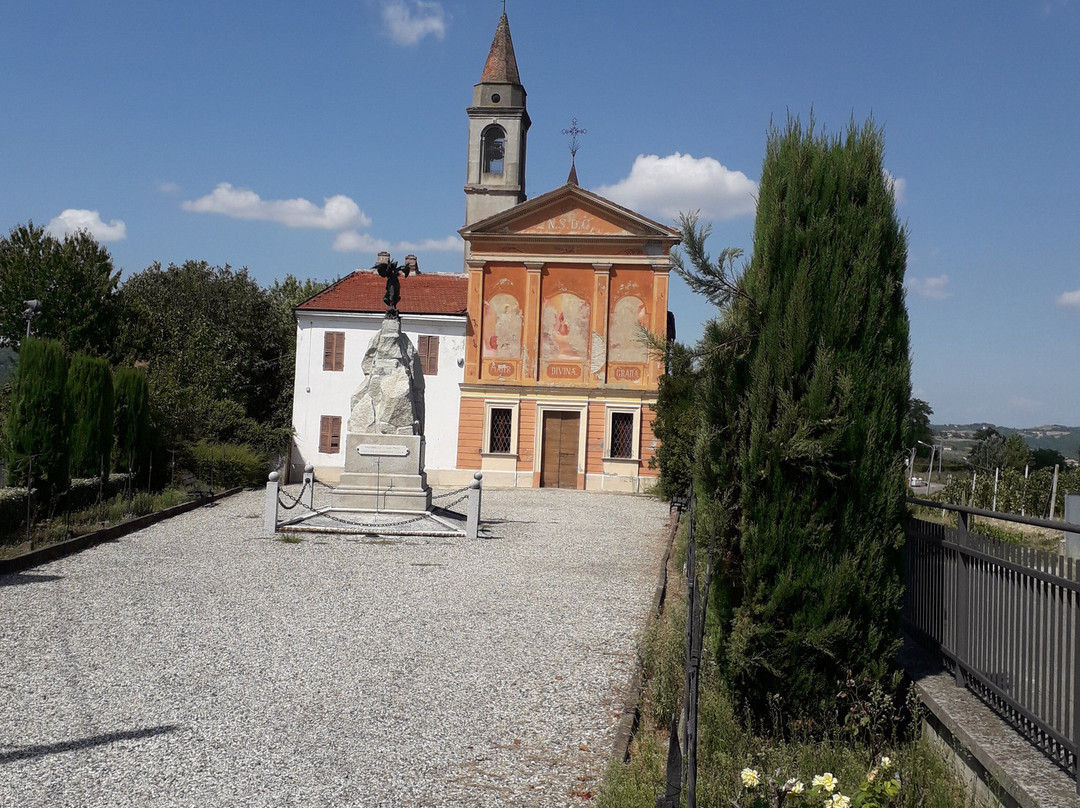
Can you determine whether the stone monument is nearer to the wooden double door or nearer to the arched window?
the wooden double door

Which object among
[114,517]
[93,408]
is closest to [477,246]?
[93,408]

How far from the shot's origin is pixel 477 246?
105 ft

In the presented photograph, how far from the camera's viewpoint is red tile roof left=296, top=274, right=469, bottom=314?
3209cm

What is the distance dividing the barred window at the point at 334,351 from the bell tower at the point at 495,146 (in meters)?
12.9

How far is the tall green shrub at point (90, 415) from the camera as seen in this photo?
17.7 meters

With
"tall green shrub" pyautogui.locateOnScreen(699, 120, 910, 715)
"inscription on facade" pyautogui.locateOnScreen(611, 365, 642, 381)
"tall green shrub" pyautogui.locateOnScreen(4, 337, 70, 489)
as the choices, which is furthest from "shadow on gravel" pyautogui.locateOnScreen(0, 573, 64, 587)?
"inscription on facade" pyautogui.locateOnScreen(611, 365, 642, 381)

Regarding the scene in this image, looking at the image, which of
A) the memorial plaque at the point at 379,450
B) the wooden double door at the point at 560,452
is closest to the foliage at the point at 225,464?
the memorial plaque at the point at 379,450

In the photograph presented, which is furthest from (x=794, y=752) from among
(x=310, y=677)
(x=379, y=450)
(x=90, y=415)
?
(x=90, y=415)

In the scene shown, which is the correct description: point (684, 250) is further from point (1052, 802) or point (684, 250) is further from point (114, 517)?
point (114, 517)

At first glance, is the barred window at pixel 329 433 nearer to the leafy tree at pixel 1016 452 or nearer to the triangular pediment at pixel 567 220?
the triangular pediment at pixel 567 220

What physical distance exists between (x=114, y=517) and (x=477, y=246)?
18.6 meters

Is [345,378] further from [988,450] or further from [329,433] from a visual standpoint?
[988,450]

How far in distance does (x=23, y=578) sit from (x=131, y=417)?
10110 mm

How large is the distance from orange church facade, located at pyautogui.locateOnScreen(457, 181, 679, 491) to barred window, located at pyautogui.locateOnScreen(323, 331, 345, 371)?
14.4 feet
